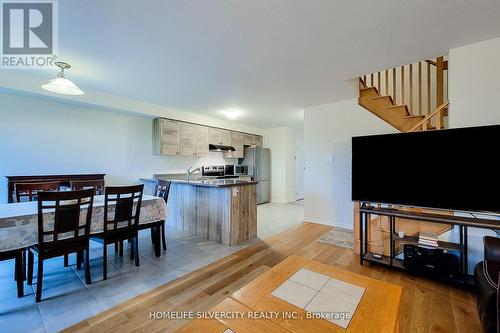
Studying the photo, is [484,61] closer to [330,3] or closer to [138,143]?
[330,3]

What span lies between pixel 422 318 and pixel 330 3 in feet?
8.61

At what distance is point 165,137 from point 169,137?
93 millimetres

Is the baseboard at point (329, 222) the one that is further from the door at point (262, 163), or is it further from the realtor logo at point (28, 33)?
the realtor logo at point (28, 33)

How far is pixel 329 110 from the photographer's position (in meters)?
4.30

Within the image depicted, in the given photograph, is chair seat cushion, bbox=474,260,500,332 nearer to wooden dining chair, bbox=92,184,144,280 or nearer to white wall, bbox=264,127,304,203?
Answer: wooden dining chair, bbox=92,184,144,280

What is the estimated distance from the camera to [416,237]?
251 cm

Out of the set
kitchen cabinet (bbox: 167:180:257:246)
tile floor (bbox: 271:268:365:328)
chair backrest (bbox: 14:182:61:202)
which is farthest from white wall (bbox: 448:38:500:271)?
chair backrest (bbox: 14:182:61:202)

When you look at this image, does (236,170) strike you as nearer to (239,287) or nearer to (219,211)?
(219,211)

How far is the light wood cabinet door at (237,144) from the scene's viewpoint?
20.5 feet

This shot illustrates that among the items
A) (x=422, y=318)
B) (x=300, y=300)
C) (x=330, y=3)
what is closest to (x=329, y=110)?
(x=330, y=3)

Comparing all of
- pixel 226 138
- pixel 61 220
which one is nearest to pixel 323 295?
pixel 61 220

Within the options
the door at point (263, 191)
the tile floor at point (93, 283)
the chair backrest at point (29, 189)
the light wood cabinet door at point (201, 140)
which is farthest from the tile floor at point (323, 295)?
the door at point (263, 191)

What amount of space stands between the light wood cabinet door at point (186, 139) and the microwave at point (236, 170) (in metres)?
1.33

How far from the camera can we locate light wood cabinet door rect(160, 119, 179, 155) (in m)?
4.56
